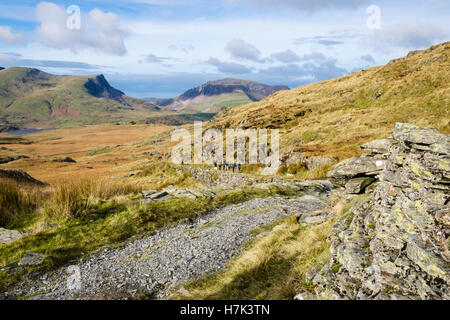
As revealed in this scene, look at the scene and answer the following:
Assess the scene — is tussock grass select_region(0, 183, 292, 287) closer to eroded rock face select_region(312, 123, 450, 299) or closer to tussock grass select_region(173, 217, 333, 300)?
tussock grass select_region(173, 217, 333, 300)

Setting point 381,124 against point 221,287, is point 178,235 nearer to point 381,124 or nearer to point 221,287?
point 221,287

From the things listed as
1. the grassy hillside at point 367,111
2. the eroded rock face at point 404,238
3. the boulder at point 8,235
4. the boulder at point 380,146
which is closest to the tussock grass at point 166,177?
the grassy hillside at point 367,111

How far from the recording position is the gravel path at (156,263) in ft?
24.4

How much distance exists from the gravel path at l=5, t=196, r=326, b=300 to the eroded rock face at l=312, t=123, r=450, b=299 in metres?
4.08

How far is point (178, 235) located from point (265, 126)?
4546 centimetres

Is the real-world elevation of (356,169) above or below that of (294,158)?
above

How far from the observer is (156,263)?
8.95 metres

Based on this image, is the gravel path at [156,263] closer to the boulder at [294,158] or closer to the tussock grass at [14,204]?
the tussock grass at [14,204]

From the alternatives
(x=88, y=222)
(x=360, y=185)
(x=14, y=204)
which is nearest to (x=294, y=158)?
(x=360, y=185)

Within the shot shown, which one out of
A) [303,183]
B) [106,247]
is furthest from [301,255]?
[303,183]

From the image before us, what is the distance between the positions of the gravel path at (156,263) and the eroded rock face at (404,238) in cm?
408

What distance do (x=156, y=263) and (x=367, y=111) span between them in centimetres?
4501

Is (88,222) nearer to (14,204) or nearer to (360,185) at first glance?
(14,204)
